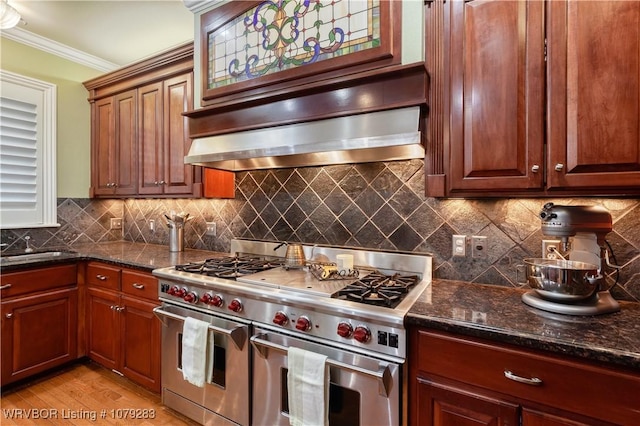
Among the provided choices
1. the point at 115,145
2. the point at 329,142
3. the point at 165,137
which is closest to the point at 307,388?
the point at 329,142

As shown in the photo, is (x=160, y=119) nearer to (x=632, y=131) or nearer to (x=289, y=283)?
(x=289, y=283)

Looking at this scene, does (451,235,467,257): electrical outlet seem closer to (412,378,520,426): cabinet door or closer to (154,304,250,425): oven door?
(412,378,520,426): cabinet door

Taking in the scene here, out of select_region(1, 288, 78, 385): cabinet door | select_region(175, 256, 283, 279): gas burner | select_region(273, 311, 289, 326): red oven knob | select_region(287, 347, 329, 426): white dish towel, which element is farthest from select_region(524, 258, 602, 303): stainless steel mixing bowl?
select_region(1, 288, 78, 385): cabinet door

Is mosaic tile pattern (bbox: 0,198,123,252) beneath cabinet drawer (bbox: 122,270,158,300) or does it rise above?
above

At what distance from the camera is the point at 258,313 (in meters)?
1.58

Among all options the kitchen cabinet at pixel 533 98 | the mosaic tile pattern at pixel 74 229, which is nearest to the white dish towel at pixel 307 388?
the kitchen cabinet at pixel 533 98

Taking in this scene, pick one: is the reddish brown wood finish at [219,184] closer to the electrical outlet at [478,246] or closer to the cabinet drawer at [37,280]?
the cabinet drawer at [37,280]

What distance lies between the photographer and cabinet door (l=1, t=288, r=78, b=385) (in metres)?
2.17

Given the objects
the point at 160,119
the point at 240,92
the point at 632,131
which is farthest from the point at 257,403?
the point at 160,119

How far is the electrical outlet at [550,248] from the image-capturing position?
148 cm

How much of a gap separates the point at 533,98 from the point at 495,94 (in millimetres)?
141

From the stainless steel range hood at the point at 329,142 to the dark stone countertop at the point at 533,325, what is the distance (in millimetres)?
708

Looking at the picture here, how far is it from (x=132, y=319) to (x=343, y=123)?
76.7 inches

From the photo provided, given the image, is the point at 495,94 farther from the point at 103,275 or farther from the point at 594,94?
the point at 103,275
